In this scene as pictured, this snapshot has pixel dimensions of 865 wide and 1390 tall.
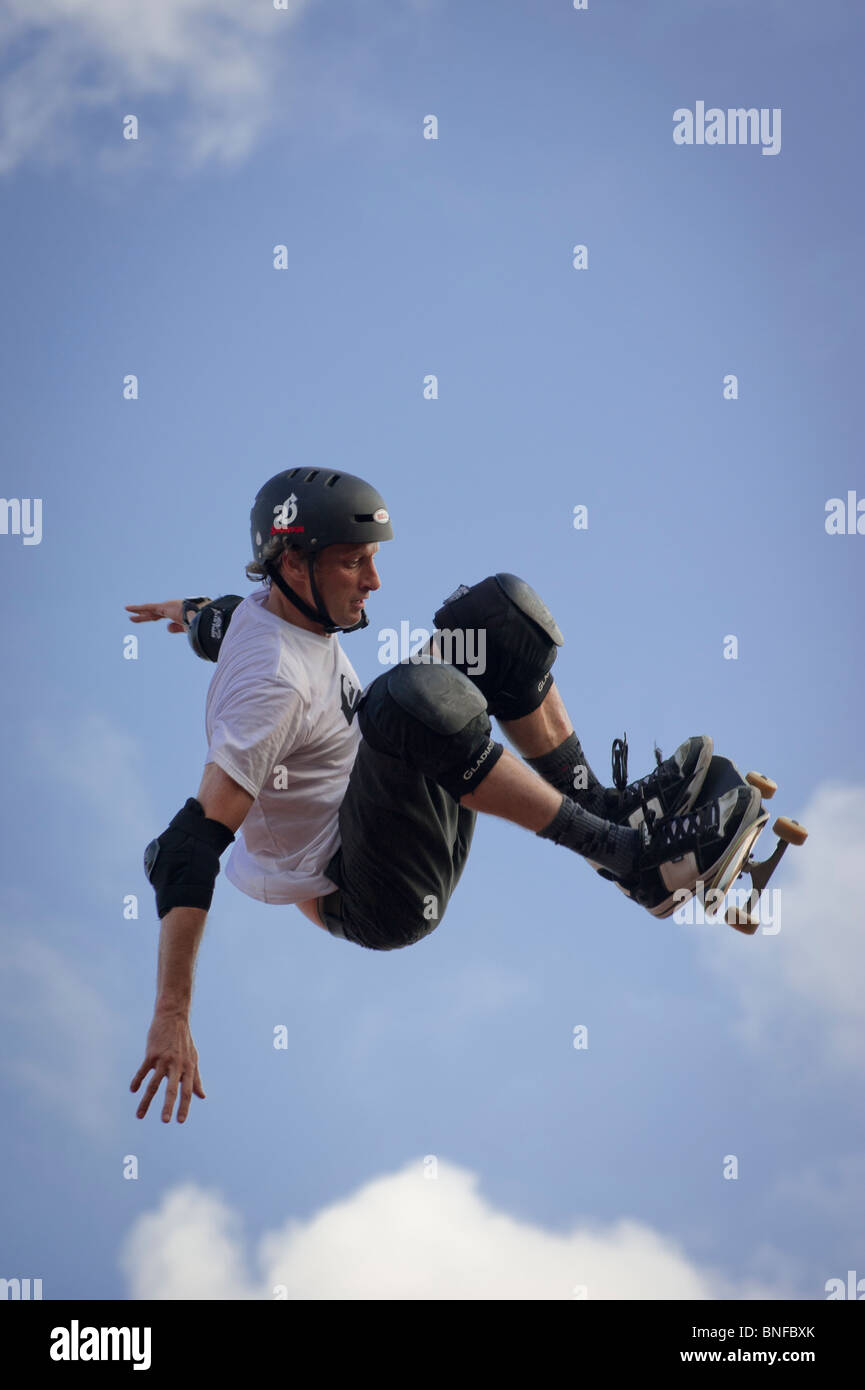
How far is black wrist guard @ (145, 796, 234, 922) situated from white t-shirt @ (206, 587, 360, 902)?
256mm

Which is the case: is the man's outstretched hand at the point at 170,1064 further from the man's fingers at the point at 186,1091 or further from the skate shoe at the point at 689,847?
the skate shoe at the point at 689,847

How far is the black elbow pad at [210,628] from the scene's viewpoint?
333 inches

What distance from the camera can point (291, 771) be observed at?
23.5 feet

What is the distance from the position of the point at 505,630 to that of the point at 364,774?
3.67 feet

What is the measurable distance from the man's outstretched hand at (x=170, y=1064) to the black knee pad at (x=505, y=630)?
Result: 2.30 metres

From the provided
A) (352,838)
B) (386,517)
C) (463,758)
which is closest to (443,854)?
(352,838)

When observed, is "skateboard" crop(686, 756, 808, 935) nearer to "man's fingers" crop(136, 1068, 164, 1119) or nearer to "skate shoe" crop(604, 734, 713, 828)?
"skate shoe" crop(604, 734, 713, 828)

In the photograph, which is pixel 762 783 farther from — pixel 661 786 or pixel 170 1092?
pixel 170 1092

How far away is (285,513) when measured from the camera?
25.3ft

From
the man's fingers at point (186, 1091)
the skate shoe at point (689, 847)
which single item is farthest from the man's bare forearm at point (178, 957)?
the skate shoe at point (689, 847)

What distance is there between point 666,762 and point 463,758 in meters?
1.46

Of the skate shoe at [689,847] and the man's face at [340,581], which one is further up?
the man's face at [340,581]

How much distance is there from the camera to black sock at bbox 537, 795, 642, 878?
21.3 ft

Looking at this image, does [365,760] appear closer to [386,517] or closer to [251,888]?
[251,888]
